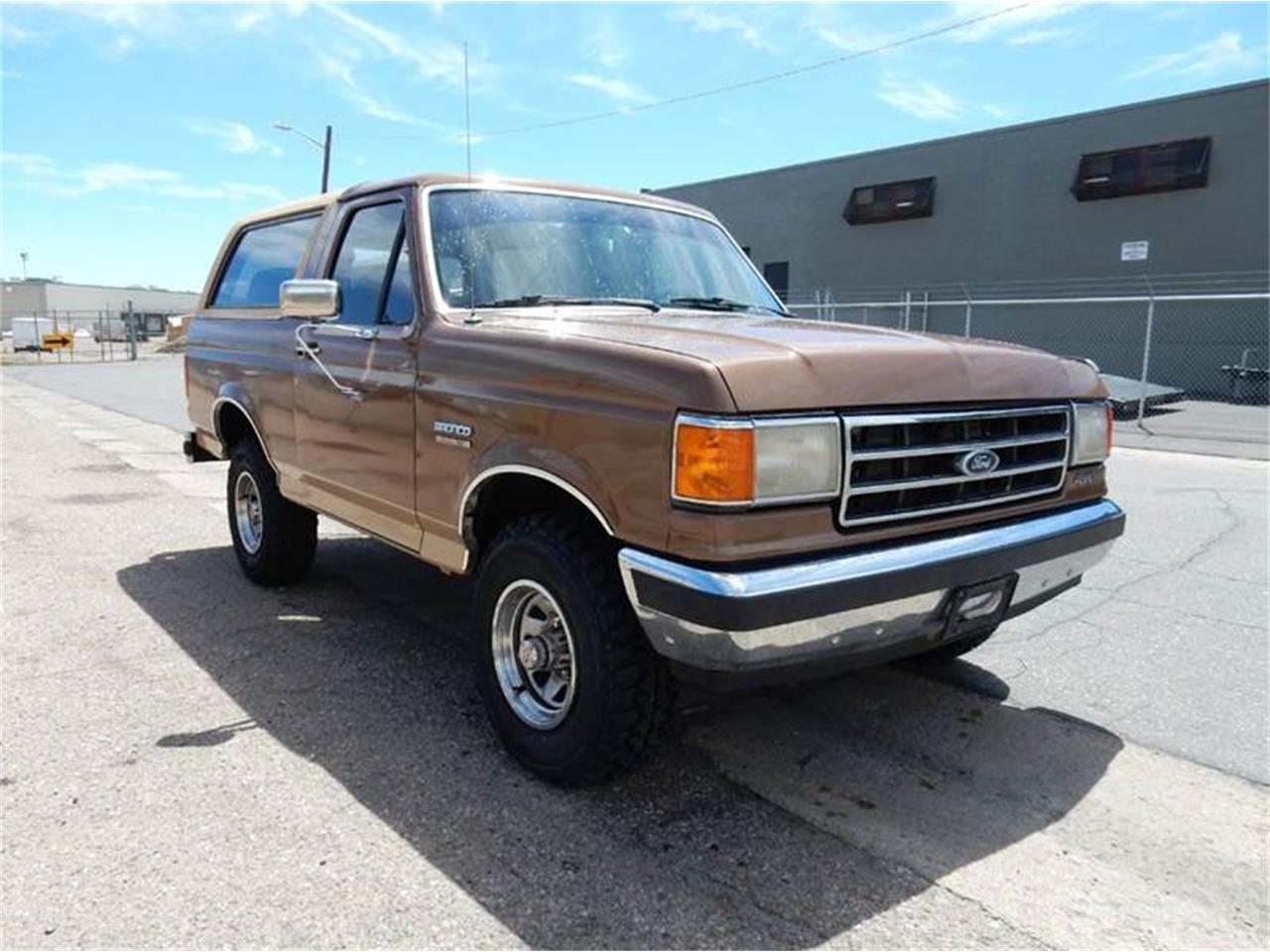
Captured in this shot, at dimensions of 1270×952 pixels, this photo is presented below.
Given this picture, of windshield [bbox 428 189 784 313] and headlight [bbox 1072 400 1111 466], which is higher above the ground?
windshield [bbox 428 189 784 313]

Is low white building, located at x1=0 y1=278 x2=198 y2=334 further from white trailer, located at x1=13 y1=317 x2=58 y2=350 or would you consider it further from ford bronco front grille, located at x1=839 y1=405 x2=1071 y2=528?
ford bronco front grille, located at x1=839 y1=405 x2=1071 y2=528

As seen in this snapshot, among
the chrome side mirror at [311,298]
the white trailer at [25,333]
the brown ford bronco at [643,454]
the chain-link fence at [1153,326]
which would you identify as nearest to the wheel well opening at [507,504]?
the brown ford bronco at [643,454]

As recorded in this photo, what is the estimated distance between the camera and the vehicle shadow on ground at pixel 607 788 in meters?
2.43

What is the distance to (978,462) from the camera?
2.86 metres

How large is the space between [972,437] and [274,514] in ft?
12.1

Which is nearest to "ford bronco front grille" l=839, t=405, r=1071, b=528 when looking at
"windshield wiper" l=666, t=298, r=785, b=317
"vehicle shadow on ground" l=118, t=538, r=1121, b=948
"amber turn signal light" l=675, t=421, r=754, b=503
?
"amber turn signal light" l=675, t=421, r=754, b=503

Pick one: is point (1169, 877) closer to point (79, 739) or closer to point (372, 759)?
point (372, 759)

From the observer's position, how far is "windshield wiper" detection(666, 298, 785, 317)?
393 cm

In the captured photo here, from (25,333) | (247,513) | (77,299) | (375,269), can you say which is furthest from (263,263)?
A: (77,299)

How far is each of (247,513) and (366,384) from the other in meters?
2.14

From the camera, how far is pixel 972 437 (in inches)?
113

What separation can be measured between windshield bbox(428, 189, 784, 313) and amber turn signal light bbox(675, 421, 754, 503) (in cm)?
137

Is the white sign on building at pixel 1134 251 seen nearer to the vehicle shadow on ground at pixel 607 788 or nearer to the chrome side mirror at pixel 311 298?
the vehicle shadow on ground at pixel 607 788

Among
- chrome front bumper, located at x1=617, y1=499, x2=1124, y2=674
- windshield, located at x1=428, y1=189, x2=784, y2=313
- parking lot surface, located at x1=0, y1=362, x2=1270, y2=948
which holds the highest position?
windshield, located at x1=428, y1=189, x2=784, y2=313
